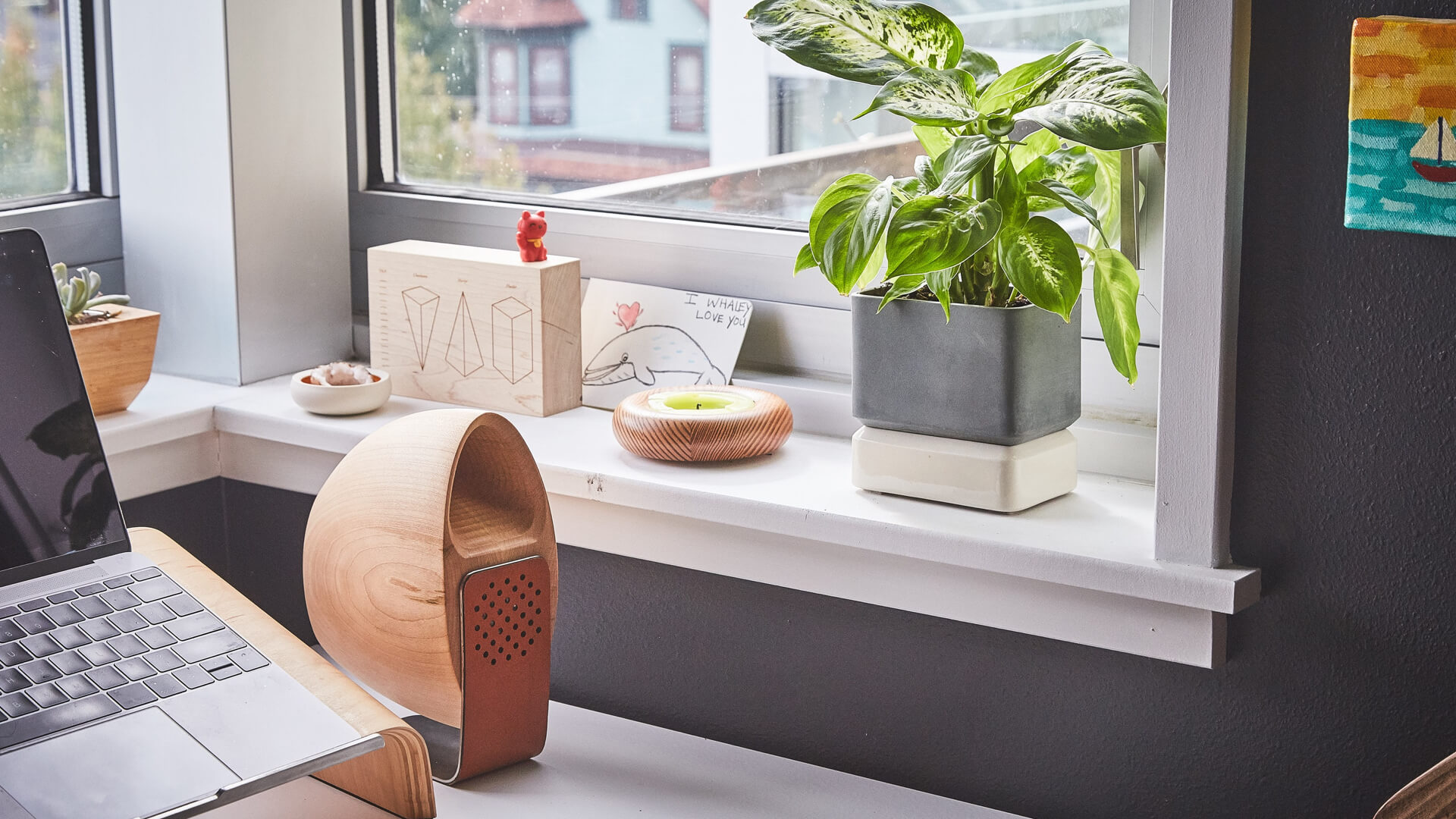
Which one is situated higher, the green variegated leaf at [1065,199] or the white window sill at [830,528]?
the green variegated leaf at [1065,199]

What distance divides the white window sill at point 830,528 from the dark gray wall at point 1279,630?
80 millimetres

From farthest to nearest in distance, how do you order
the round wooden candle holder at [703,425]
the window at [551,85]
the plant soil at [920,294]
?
the window at [551,85]
the round wooden candle holder at [703,425]
the plant soil at [920,294]

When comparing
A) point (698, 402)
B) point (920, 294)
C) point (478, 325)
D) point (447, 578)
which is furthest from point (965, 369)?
point (478, 325)

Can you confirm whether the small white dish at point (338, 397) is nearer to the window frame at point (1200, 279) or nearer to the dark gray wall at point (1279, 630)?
the dark gray wall at point (1279, 630)

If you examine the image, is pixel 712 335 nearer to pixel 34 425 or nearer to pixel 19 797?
pixel 34 425

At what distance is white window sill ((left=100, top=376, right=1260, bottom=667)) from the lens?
102 cm

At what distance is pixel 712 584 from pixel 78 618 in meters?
0.60

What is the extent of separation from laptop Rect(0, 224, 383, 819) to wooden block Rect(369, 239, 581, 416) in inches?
18.5

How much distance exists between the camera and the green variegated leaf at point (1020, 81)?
1009mm

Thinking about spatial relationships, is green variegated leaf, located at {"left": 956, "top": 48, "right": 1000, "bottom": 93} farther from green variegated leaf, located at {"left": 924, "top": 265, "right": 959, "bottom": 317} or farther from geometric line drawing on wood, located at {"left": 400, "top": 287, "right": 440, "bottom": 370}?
geometric line drawing on wood, located at {"left": 400, "top": 287, "right": 440, "bottom": 370}

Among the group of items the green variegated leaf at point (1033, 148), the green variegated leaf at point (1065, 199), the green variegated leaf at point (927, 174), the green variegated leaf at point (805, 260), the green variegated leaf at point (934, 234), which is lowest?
the green variegated leaf at point (805, 260)

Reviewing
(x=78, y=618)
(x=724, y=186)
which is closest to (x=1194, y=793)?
(x=724, y=186)

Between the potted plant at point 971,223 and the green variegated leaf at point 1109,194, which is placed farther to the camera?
the green variegated leaf at point 1109,194

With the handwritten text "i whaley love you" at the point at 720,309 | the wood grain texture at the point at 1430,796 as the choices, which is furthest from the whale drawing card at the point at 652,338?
the wood grain texture at the point at 1430,796
